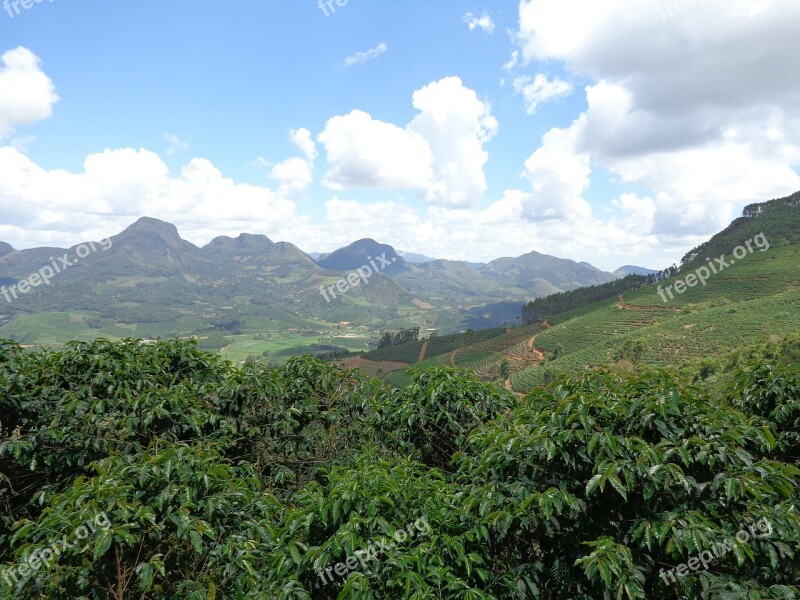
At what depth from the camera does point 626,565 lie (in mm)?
3727

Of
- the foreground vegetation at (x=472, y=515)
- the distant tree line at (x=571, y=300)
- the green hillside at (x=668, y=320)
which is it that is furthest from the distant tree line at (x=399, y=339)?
the foreground vegetation at (x=472, y=515)

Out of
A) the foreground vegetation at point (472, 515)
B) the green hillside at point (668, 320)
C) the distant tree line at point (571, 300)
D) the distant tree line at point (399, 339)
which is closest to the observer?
the foreground vegetation at point (472, 515)

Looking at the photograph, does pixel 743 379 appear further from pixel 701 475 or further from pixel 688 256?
pixel 688 256

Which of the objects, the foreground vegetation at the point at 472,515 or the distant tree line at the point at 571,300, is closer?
the foreground vegetation at the point at 472,515

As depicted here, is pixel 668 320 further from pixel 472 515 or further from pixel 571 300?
pixel 472 515

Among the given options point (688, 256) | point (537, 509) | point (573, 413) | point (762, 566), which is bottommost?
point (762, 566)

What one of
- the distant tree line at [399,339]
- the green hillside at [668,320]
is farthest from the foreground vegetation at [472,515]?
the distant tree line at [399,339]

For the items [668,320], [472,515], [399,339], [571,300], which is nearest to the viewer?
[472,515]

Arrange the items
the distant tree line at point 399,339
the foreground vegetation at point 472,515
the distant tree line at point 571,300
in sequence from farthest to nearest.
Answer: the distant tree line at point 399,339
the distant tree line at point 571,300
the foreground vegetation at point 472,515

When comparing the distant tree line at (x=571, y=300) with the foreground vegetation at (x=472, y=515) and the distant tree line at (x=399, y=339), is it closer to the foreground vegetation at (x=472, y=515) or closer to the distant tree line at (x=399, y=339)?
the distant tree line at (x=399, y=339)


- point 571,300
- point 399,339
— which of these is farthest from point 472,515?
point 571,300

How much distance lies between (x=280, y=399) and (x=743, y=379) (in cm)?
904

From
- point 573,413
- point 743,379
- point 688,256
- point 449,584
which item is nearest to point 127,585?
point 449,584

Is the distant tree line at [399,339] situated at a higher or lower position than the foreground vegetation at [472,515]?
lower
